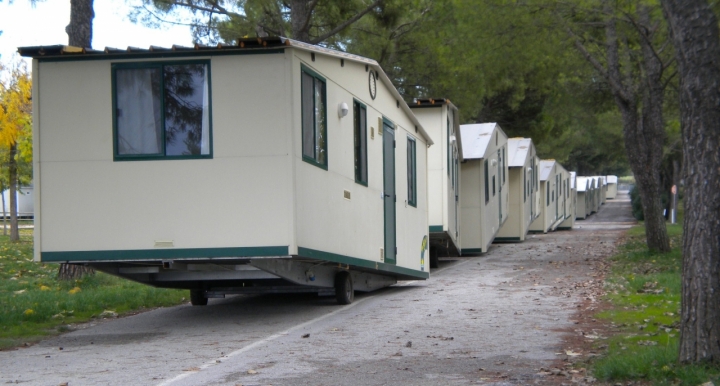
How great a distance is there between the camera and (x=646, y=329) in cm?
941

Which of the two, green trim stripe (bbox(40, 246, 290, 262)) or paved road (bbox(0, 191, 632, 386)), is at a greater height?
green trim stripe (bbox(40, 246, 290, 262))

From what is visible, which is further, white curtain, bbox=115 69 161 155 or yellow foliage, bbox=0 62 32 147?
yellow foliage, bbox=0 62 32 147

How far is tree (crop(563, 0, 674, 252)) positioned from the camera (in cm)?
1912

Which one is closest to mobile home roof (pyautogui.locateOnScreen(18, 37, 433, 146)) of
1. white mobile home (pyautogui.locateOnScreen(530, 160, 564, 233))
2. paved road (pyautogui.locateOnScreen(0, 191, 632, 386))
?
paved road (pyautogui.locateOnScreen(0, 191, 632, 386))

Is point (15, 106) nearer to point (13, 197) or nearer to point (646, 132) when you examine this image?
point (13, 197)

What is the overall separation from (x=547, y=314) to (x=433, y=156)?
8528 millimetres

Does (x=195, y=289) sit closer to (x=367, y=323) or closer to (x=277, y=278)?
(x=277, y=278)

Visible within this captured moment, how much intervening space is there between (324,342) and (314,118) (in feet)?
8.69

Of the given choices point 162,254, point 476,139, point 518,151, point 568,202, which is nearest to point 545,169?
point 518,151

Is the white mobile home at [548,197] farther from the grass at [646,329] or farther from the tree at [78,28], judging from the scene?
the tree at [78,28]

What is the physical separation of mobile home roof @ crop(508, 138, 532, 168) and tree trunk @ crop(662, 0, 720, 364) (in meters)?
22.5

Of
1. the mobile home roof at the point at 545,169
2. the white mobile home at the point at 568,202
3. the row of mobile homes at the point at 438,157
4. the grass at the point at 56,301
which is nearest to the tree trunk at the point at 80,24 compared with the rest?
the grass at the point at 56,301

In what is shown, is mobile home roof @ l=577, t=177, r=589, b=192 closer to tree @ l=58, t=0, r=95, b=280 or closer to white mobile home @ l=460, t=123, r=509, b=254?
white mobile home @ l=460, t=123, r=509, b=254

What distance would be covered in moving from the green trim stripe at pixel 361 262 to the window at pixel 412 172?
1229 mm
